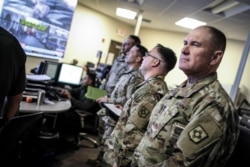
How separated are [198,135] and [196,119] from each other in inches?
2.6

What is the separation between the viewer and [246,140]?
1.25m

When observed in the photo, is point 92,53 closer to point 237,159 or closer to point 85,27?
point 85,27

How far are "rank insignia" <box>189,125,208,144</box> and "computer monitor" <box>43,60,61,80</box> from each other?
9.62 ft

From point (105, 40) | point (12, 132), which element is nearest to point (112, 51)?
point (105, 40)

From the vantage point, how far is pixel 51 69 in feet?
12.3

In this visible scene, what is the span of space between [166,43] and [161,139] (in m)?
6.40

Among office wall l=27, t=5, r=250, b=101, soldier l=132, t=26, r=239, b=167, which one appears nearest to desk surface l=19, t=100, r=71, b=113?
soldier l=132, t=26, r=239, b=167

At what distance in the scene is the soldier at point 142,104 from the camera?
1651 mm

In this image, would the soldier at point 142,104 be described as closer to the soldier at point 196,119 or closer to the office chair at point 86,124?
the soldier at point 196,119

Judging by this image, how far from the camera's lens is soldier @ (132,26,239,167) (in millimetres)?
1032

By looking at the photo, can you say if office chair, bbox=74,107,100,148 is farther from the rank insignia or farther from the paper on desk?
the rank insignia

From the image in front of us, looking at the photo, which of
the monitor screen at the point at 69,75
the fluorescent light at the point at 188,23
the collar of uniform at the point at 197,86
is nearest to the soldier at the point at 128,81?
the collar of uniform at the point at 197,86

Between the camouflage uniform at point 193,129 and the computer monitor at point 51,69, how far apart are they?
8.56 ft

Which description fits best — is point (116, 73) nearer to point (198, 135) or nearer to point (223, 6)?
point (223, 6)
